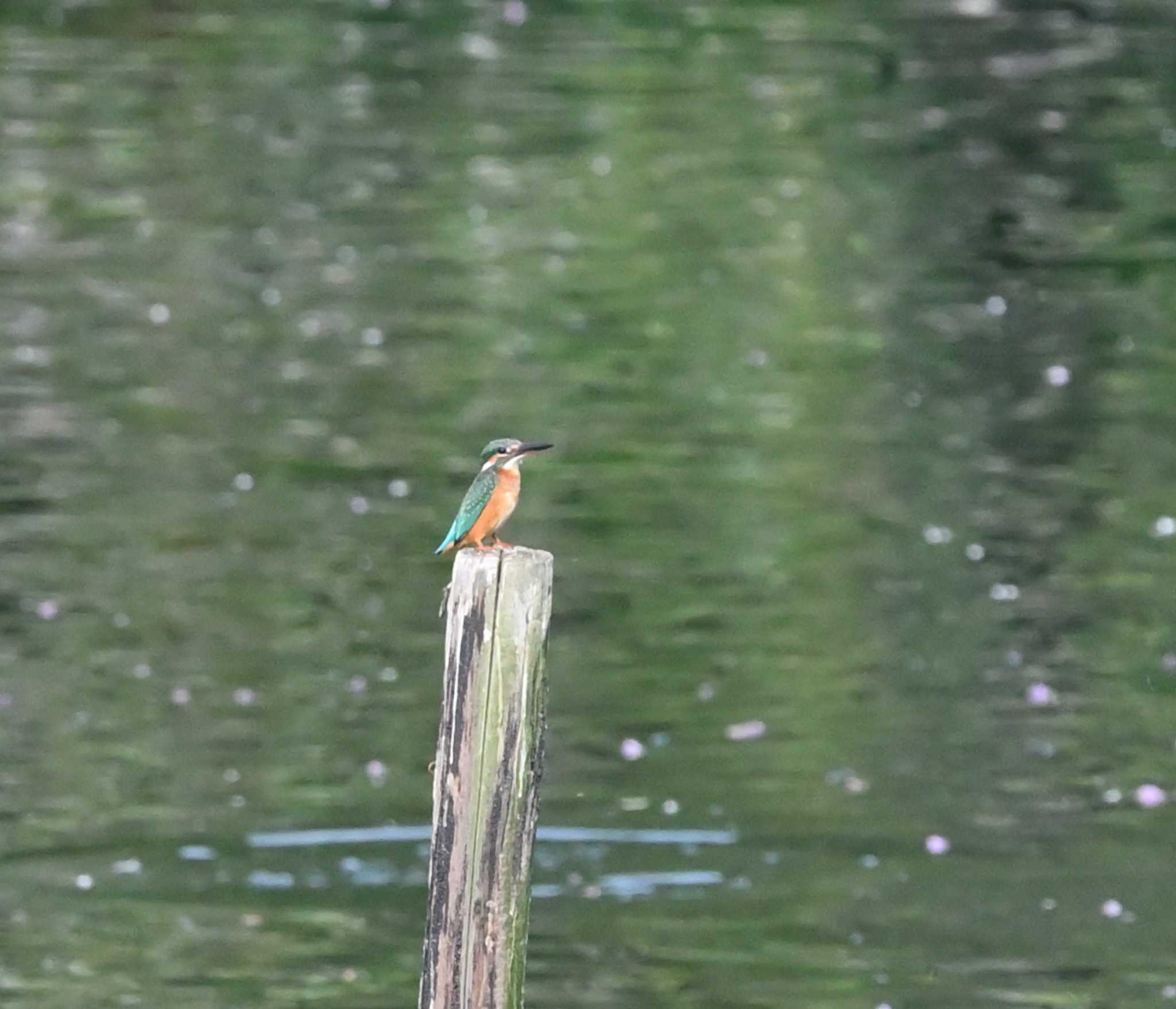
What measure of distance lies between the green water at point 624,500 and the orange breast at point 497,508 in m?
1.79

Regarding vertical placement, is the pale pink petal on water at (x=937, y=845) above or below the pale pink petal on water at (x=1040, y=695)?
below

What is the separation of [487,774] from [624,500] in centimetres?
685

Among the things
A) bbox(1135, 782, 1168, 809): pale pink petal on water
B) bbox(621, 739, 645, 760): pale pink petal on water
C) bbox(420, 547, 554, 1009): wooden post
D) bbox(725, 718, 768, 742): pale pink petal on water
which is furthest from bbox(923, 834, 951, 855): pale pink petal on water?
bbox(420, 547, 554, 1009): wooden post

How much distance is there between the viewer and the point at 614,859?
26.2 ft

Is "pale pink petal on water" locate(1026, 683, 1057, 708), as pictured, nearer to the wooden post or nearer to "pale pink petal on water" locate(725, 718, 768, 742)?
"pale pink petal on water" locate(725, 718, 768, 742)

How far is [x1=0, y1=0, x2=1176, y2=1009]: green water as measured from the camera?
7.64m

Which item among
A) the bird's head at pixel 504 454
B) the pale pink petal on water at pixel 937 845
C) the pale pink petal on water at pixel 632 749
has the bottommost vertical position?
the pale pink petal on water at pixel 937 845

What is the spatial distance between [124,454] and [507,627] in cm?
817

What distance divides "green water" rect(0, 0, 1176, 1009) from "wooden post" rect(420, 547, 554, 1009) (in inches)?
83.7

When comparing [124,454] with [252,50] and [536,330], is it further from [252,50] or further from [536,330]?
[252,50]

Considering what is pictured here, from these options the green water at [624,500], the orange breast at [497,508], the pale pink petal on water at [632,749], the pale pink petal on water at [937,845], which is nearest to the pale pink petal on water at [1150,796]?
the green water at [624,500]

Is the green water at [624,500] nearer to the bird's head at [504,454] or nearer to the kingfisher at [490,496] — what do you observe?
the kingfisher at [490,496]

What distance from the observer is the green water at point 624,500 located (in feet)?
25.1

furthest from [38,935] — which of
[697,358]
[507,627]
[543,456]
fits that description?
[697,358]
